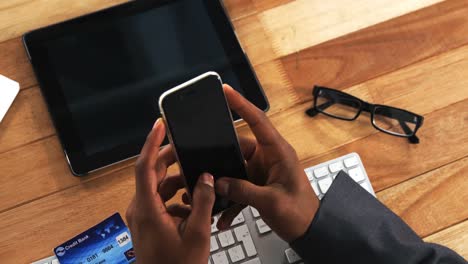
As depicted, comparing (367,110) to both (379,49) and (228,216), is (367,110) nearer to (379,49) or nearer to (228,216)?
(379,49)

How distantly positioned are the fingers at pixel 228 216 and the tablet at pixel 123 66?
19cm

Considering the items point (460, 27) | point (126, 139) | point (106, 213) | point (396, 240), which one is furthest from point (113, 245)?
point (460, 27)

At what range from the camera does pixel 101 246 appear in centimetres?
78

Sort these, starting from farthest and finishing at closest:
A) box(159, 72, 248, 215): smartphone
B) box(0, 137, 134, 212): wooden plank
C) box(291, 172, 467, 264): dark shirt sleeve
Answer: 1. box(0, 137, 134, 212): wooden plank
2. box(291, 172, 467, 264): dark shirt sleeve
3. box(159, 72, 248, 215): smartphone

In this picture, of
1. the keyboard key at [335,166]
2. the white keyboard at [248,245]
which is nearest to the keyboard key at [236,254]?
the white keyboard at [248,245]

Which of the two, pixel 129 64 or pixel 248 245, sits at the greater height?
pixel 129 64

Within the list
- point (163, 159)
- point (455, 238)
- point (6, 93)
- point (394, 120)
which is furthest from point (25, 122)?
point (455, 238)

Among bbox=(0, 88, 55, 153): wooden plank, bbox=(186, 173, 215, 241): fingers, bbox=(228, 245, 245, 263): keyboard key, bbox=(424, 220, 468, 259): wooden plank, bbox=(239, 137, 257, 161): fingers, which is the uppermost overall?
bbox=(0, 88, 55, 153): wooden plank

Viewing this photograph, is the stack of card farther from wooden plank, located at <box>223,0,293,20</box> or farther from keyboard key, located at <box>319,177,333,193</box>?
wooden plank, located at <box>223,0,293,20</box>

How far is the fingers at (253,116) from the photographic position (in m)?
0.65

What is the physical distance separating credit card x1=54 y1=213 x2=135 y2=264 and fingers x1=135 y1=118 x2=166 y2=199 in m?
0.20

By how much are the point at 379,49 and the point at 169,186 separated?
47cm

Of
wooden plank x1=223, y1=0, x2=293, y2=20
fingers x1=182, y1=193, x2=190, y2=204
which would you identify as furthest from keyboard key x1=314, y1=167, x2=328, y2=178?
wooden plank x1=223, y1=0, x2=293, y2=20

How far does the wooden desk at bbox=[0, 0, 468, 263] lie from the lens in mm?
821
